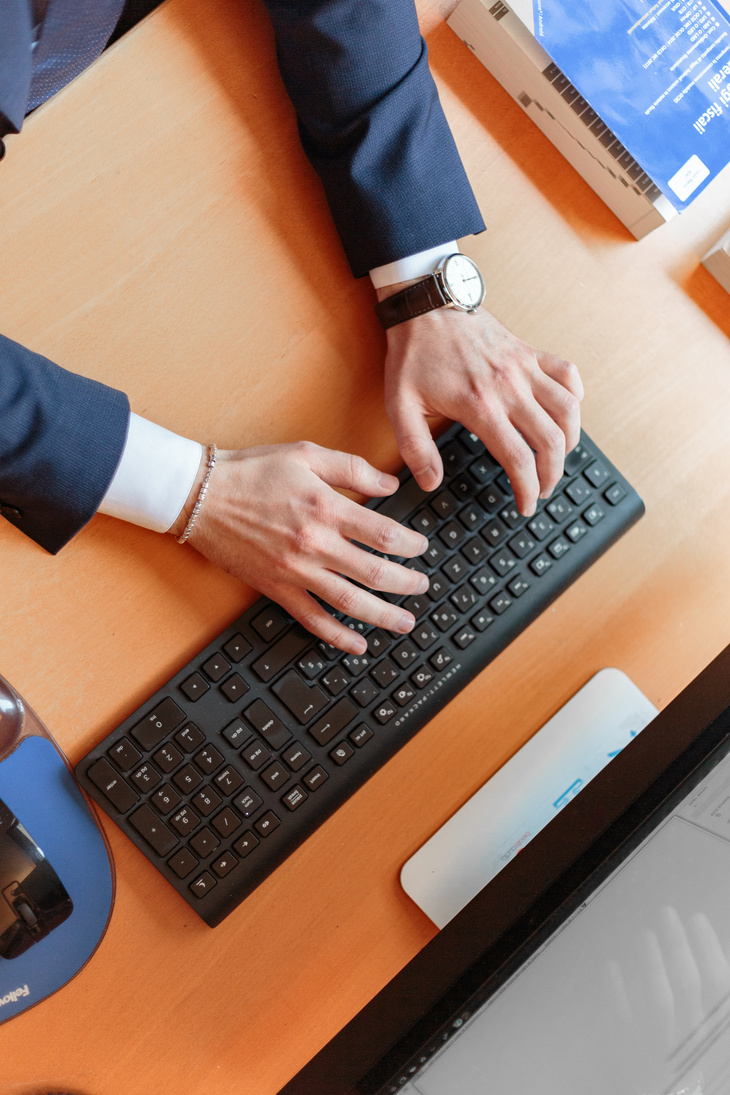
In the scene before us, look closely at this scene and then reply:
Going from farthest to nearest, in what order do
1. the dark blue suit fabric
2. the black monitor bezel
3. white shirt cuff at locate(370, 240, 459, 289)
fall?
white shirt cuff at locate(370, 240, 459, 289), the dark blue suit fabric, the black monitor bezel

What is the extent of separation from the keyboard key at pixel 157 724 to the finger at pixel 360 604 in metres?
0.15

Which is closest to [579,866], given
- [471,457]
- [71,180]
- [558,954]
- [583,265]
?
[558,954]

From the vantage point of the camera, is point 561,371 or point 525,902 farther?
point 561,371

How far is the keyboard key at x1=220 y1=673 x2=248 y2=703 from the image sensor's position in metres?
0.57

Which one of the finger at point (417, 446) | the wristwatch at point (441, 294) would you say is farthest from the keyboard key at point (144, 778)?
the wristwatch at point (441, 294)

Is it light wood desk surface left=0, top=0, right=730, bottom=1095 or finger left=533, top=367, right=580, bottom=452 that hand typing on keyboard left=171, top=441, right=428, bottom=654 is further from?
finger left=533, top=367, right=580, bottom=452

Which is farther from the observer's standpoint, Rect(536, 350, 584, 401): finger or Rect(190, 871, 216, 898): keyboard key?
Rect(536, 350, 584, 401): finger

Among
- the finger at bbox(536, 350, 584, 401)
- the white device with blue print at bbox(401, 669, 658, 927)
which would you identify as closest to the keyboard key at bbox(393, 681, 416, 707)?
the white device with blue print at bbox(401, 669, 658, 927)

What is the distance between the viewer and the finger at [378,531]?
60 centimetres

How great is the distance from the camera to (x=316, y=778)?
0.58 m

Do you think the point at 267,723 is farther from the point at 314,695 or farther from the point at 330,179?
the point at 330,179

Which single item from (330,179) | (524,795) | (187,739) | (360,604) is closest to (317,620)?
(360,604)

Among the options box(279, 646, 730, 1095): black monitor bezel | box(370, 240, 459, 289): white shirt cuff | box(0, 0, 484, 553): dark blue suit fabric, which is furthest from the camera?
box(370, 240, 459, 289): white shirt cuff

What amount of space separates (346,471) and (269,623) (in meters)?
0.14
